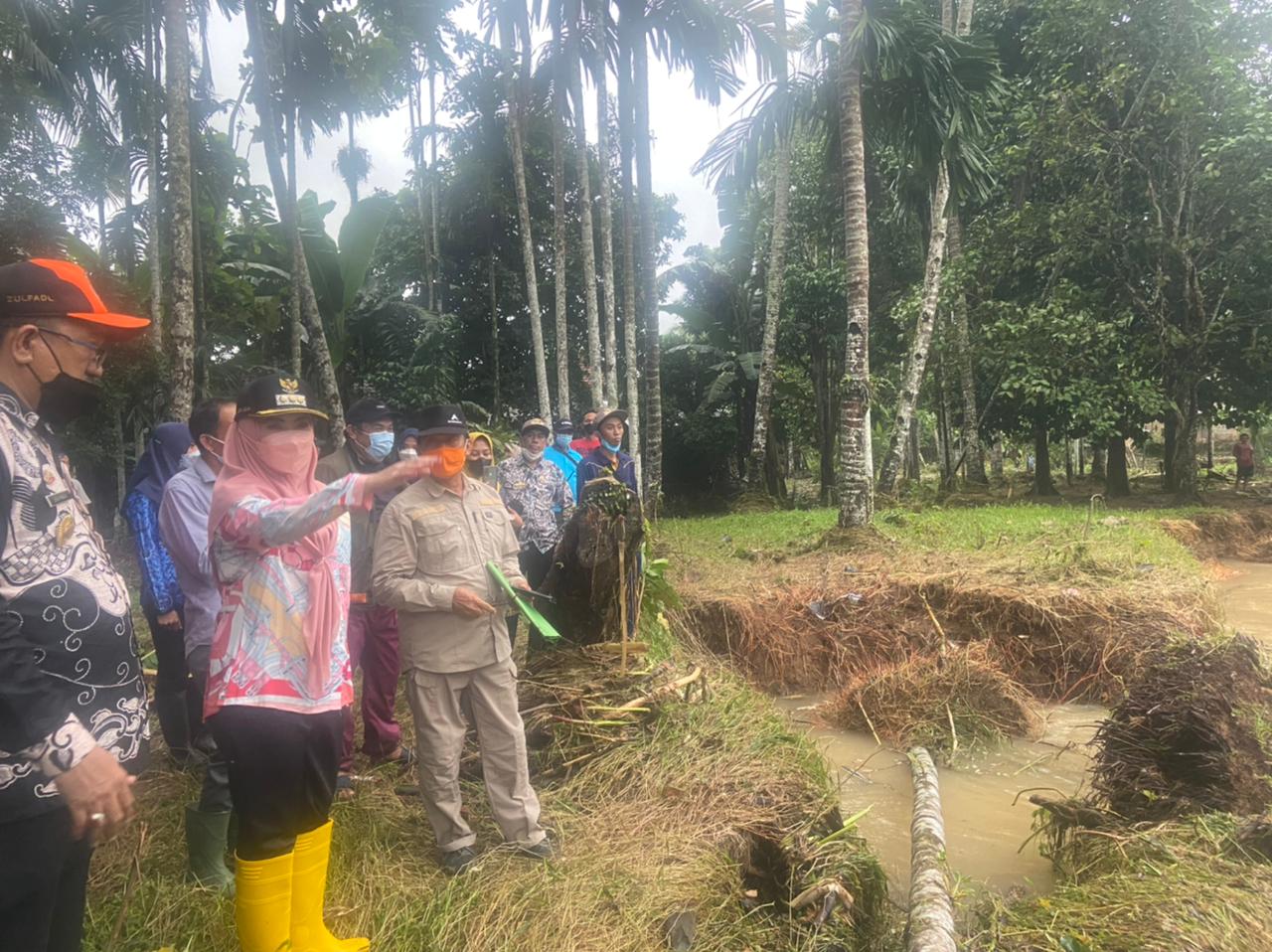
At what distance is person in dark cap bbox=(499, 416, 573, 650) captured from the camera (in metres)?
4.92

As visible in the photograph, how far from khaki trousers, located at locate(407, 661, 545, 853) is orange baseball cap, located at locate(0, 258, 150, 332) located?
1635 mm

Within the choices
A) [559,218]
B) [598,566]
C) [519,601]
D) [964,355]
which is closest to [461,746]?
[519,601]

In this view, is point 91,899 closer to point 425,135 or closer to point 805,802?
Result: point 805,802

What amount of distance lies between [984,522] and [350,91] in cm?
1164

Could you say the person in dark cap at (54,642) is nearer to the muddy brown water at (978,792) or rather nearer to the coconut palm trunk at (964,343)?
the muddy brown water at (978,792)

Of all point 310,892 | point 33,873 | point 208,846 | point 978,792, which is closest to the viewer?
point 33,873

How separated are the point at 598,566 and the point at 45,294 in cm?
262

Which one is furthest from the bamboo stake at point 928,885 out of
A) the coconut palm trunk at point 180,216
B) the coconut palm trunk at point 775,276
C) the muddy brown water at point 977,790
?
the coconut palm trunk at point 775,276

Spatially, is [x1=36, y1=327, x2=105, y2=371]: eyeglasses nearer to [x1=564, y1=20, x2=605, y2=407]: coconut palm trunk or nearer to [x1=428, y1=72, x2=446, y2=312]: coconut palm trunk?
[x1=564, y1=20, x2=605, y2=407]: coconut palm trunk

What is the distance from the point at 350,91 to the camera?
11.9 meters

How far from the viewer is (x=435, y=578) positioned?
9.16ft

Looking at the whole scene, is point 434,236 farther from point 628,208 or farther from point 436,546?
point 436,546

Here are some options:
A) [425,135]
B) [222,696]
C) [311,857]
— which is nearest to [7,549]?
[222,696]

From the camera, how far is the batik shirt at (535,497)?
4.91 meters
